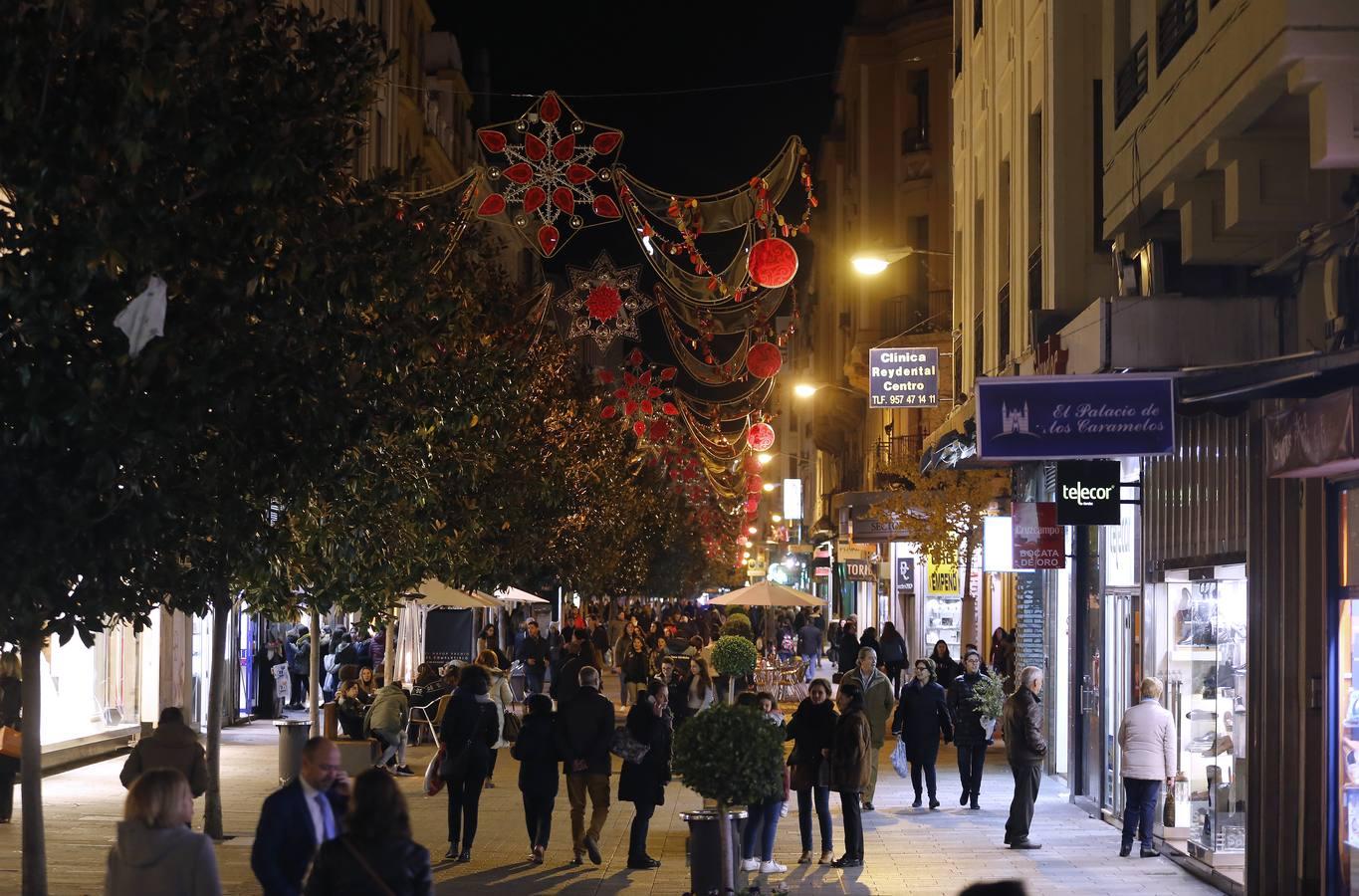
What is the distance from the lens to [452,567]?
27.4 metres

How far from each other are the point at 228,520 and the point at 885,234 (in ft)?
127

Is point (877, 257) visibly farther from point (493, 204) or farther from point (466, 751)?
point (466, 751)

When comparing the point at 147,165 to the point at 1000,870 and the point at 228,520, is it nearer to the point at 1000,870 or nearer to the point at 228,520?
the point at 228,520

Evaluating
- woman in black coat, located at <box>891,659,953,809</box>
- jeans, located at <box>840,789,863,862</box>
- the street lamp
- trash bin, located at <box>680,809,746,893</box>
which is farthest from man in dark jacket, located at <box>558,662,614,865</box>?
the street lamp

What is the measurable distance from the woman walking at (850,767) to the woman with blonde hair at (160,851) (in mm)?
9195

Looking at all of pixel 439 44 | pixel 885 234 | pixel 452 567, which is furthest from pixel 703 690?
pixel 439 44

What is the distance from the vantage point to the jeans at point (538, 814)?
16500mm

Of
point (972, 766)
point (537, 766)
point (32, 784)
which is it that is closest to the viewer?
point (32, 784)

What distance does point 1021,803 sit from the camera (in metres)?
17.3

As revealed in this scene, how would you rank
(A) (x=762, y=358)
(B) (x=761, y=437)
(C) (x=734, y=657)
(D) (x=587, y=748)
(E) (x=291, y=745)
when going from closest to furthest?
(D) (x=587, y=748), (E) (x=291, y=745), (C) (x=734, y=657), (A) (x=762, y=358), (B) (x=761, y=437)

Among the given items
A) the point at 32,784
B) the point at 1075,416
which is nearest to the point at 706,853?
the point at 1075,416

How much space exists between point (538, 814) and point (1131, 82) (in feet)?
26.7

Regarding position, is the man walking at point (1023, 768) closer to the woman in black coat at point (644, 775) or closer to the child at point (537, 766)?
the woman in black coat at point (644, 775)

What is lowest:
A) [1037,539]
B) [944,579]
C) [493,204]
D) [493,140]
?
[944,579]
